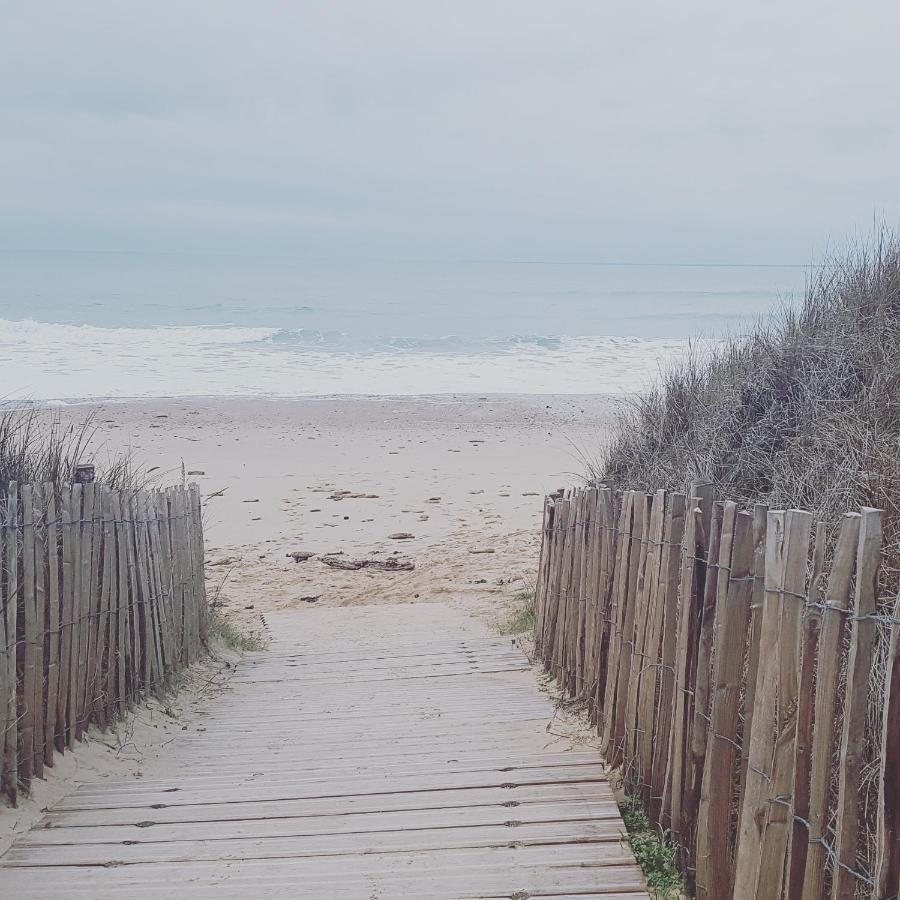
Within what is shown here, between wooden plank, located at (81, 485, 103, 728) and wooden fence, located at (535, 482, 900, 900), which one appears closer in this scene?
wooden fence, located at (535, 482, 900, 900)

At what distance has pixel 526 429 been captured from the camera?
59.8 feet

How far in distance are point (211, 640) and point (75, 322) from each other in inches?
1404

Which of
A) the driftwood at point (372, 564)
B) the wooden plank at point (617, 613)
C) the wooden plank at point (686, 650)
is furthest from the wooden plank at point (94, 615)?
the driftwood at point (372, 564)

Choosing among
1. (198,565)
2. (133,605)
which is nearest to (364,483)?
(198,565)

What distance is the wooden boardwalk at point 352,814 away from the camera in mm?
2906

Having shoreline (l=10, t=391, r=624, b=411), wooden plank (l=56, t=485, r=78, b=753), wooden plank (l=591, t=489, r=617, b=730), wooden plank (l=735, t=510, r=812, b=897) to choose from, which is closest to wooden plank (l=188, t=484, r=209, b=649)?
wooden plank (l=56, t=485, r=78, b=753)

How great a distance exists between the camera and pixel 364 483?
44.6 ft

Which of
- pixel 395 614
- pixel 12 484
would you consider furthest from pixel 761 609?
pixel 395 614

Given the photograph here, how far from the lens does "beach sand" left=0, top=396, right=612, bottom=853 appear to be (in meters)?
6.16

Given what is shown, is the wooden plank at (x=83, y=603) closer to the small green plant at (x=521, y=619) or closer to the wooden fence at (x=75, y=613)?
the wooden fence at (x=75, y=613)

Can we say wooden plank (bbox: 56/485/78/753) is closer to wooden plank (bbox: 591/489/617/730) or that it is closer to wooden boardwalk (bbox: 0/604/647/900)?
wooden boardwalk (bbox: 0/604/647/900)

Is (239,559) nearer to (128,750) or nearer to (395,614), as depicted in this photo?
(395,614)

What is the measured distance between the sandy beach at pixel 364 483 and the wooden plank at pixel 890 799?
6037 mm

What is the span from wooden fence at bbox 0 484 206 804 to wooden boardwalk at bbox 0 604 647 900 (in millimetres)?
340
